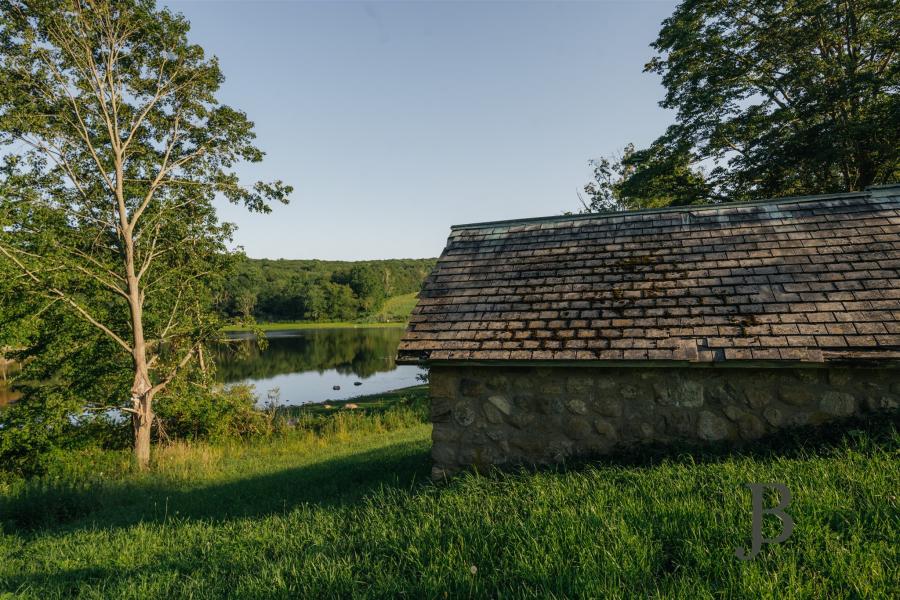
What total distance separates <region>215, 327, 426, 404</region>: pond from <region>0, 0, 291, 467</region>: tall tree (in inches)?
106

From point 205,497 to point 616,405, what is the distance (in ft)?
22.5

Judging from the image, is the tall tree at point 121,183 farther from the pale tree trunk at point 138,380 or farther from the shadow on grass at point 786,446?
the shadow on grass at point 786,446

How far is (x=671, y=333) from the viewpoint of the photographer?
5.64 metres

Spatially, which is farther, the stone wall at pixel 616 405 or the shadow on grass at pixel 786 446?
the stone wall at pixel 616 405

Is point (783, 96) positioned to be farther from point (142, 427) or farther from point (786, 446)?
point (142, 427)

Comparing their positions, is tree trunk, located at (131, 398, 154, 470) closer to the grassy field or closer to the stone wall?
the grassy field

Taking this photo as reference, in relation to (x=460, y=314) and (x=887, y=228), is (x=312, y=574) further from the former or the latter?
(x=887, y=228)

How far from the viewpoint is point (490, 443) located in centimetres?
623

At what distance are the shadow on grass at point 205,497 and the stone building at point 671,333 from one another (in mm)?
1690

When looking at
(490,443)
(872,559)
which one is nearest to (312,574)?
(490,443)

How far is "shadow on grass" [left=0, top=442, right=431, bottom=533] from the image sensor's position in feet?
22.1

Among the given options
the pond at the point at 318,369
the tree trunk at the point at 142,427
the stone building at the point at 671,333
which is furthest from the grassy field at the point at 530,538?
the pond at the point at 318,369

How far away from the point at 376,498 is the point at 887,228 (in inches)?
294

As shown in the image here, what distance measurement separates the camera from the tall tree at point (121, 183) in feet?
36.5
